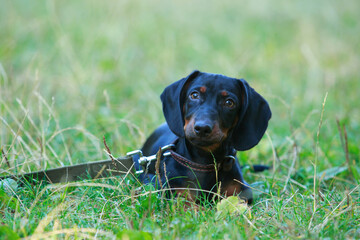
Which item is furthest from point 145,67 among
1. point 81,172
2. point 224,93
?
point 224,93

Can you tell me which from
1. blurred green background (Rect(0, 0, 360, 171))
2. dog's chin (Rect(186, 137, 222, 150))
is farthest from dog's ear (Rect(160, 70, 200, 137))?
blurred green background (Rect(0, 0, 360, 171))

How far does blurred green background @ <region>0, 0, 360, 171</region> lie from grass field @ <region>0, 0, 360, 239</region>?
0.03 metres

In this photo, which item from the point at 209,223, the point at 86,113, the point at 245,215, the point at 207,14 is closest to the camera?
the point at 209,223

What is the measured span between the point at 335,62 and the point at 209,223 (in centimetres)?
615

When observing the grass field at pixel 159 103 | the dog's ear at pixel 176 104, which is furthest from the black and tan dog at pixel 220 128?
the grass field at pixel 159 103

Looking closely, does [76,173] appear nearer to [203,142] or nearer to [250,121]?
[203,142]

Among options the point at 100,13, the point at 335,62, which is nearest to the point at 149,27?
the point at 100,13

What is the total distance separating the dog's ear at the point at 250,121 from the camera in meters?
2.95

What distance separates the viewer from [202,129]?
266 cm

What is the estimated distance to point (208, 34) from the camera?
9.32 m

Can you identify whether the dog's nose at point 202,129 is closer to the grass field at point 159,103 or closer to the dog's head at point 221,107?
the dog's head at point 221,107

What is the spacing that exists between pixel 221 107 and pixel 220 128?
17 cm

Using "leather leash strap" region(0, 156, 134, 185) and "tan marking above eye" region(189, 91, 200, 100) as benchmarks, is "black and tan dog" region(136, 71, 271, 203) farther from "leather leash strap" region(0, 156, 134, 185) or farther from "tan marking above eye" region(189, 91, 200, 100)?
"leather leash strap" region(0, 156, 134, 185)

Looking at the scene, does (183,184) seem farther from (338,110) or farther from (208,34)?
(208,34)
